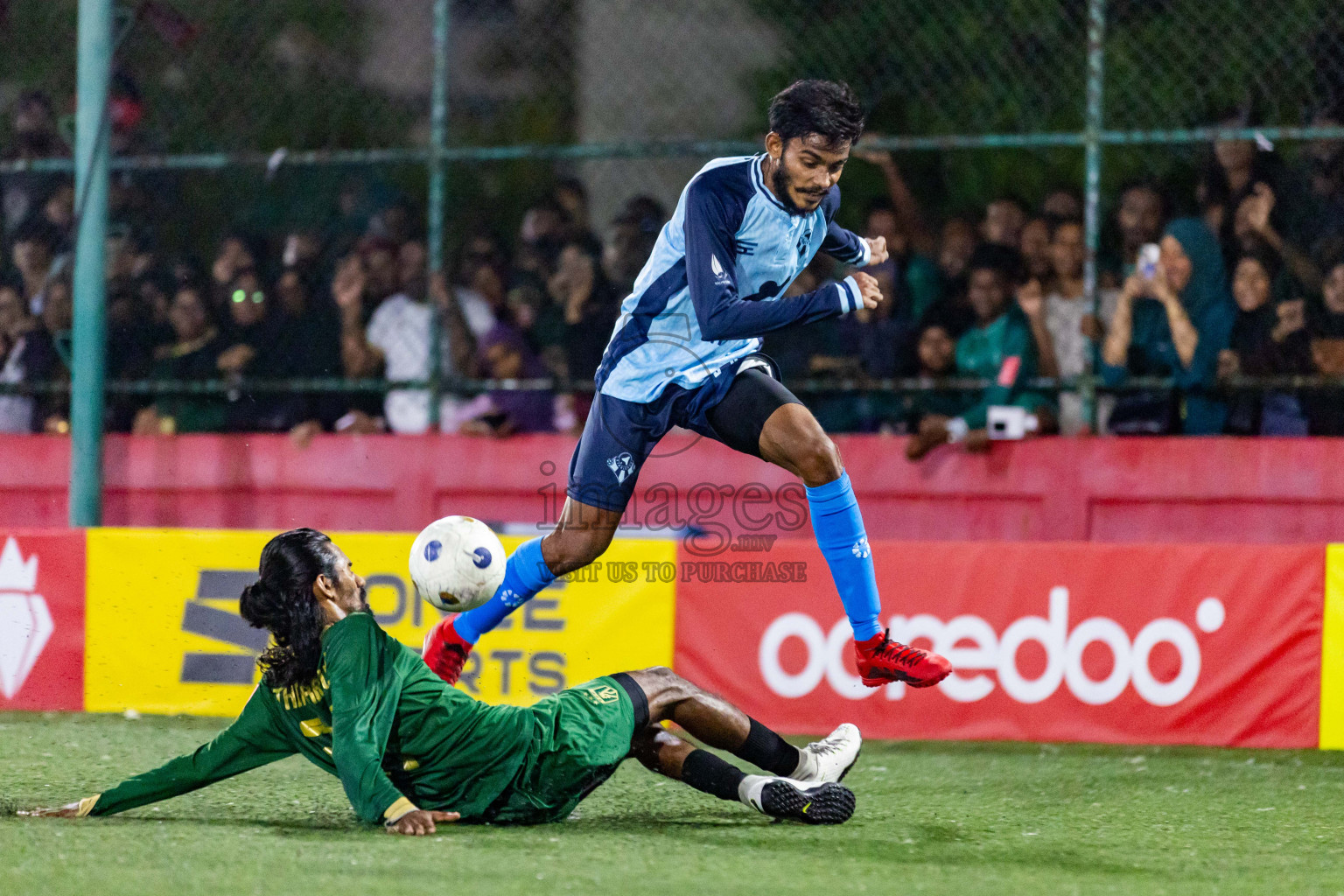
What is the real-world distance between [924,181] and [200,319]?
773 cm

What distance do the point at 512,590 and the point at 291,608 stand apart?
1.10m

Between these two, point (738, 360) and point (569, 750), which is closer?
point (569, 750)

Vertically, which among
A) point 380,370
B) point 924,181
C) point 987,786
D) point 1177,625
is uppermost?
point 924,181

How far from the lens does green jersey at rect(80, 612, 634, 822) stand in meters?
4.44

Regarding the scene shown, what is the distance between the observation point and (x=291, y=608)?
14.8ft

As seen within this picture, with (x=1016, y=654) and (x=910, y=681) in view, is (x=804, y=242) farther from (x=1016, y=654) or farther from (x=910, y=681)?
(x=1016, y=654)

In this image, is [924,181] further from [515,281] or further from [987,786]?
[987,786]

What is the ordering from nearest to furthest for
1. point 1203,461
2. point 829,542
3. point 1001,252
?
point 829,542 < point 1203,461 < point 1001,252

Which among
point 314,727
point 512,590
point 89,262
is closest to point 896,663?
point 512,590

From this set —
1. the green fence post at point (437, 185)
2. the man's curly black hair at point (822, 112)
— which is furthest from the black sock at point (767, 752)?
the green fence post at point (437, 185)

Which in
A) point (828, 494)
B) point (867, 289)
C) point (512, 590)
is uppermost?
point (867, 289)

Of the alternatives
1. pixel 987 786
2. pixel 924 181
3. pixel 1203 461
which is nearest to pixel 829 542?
pixel 987 786

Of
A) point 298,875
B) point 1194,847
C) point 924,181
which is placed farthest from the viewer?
point 924,181

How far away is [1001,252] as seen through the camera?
8.16m
